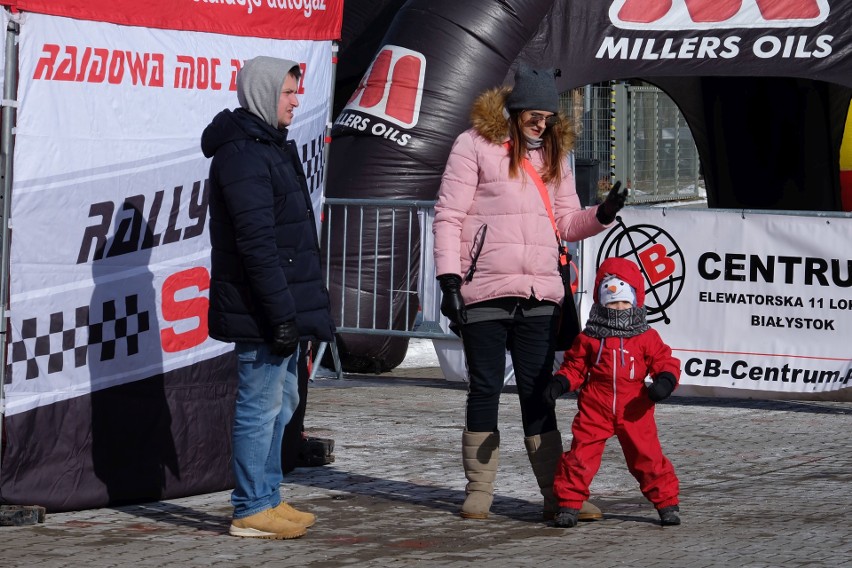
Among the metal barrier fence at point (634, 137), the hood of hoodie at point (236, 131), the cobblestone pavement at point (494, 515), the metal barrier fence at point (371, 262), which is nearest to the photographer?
the cobblestone pavement at point (494, 515)

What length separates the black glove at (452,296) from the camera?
256 inches

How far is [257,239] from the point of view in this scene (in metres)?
5.92

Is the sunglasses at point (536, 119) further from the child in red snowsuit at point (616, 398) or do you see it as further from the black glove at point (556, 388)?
the black glove at point (556, 388)

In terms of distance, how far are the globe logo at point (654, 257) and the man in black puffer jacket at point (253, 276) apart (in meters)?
4.90

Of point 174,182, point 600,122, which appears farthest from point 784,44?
point 600,122

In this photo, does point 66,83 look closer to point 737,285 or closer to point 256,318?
point 256,318

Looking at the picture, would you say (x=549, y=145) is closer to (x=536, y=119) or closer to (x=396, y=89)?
(x=536, y=119)

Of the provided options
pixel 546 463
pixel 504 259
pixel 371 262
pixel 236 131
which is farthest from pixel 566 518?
pixel 371 262

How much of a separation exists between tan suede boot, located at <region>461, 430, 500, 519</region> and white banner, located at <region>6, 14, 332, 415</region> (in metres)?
1.37

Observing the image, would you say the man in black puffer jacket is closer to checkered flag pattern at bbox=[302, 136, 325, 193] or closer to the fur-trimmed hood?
the fur-trimmed hood

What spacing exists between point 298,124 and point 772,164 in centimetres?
942

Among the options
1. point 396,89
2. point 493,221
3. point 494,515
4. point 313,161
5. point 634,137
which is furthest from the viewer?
point 634,137

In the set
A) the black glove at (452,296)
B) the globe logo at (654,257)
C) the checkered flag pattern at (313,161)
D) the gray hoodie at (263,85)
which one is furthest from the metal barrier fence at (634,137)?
the gray hoodie at (263,85)

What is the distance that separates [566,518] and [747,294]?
4491 millimetres
